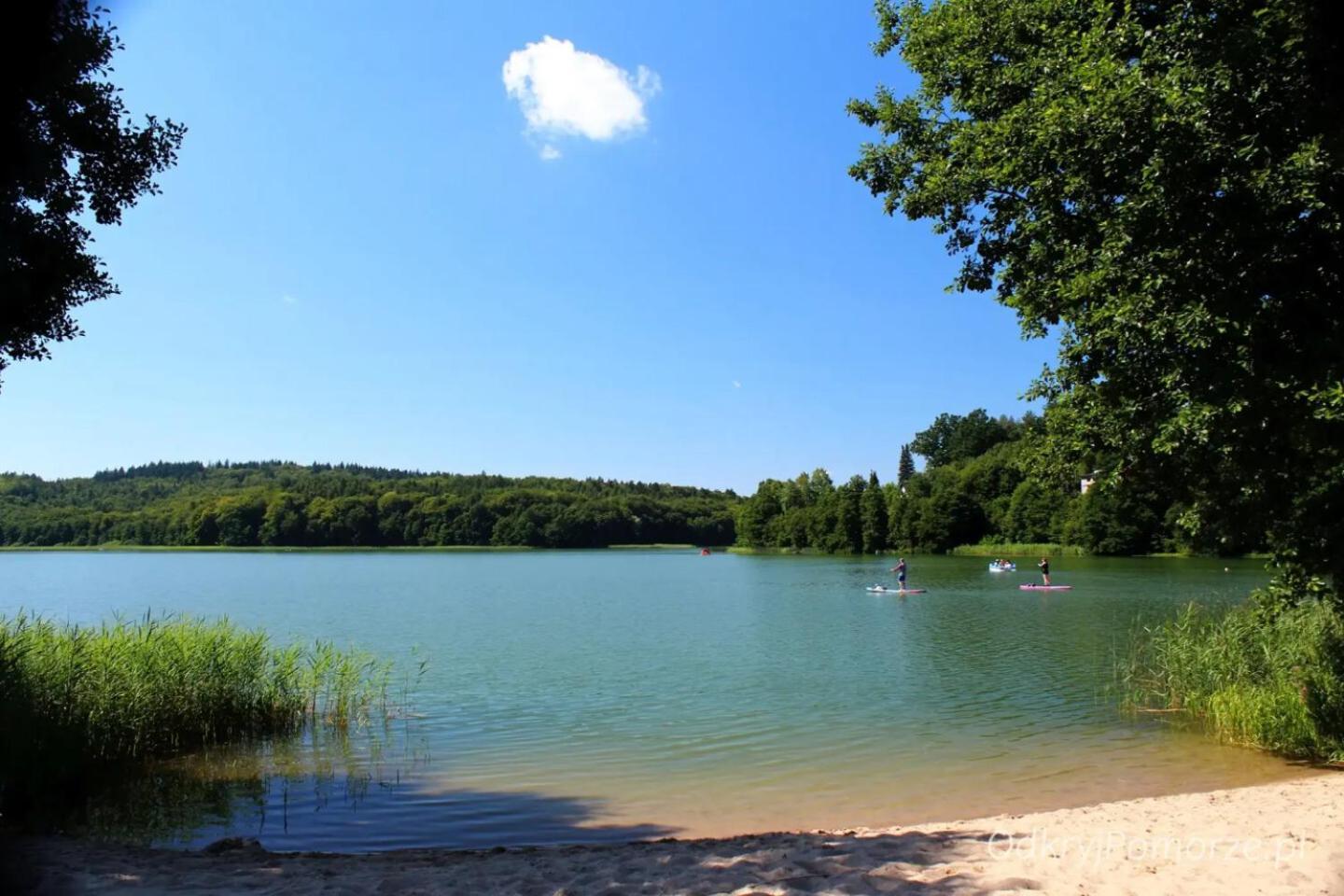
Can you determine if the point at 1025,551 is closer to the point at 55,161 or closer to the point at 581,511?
the point at 581,511

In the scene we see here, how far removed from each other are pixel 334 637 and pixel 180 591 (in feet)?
92.3

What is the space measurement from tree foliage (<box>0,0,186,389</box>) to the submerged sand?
4.68m

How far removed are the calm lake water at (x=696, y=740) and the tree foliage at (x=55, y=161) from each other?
17.3 feet

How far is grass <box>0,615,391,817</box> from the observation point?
9203mm

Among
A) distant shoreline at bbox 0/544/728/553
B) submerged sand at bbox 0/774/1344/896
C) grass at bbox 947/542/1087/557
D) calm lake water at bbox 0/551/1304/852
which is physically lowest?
calm lake water at bbox 0/551/1304/852

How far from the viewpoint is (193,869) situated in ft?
22.3

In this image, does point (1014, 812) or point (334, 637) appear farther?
point (334, 637)

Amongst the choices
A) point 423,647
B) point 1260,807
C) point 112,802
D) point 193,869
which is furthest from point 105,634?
point 1260,807

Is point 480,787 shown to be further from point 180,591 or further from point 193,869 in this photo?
point 180,591

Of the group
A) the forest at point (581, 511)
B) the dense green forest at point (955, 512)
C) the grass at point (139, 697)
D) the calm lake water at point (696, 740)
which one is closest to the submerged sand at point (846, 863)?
the calm lake water at point (696, 740)

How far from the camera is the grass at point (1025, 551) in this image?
290 feet

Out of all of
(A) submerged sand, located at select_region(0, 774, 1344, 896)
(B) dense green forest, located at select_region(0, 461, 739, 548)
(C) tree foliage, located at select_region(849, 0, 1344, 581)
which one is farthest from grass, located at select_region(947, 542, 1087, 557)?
(A) submerged sand, located at select_region(0, 774, 1344, 896)

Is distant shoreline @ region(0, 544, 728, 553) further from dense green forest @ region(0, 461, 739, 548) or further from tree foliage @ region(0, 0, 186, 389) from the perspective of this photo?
tree foliage @ region(0, 0, 186, 389)

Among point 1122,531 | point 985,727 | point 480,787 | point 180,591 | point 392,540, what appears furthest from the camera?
point 392,540
